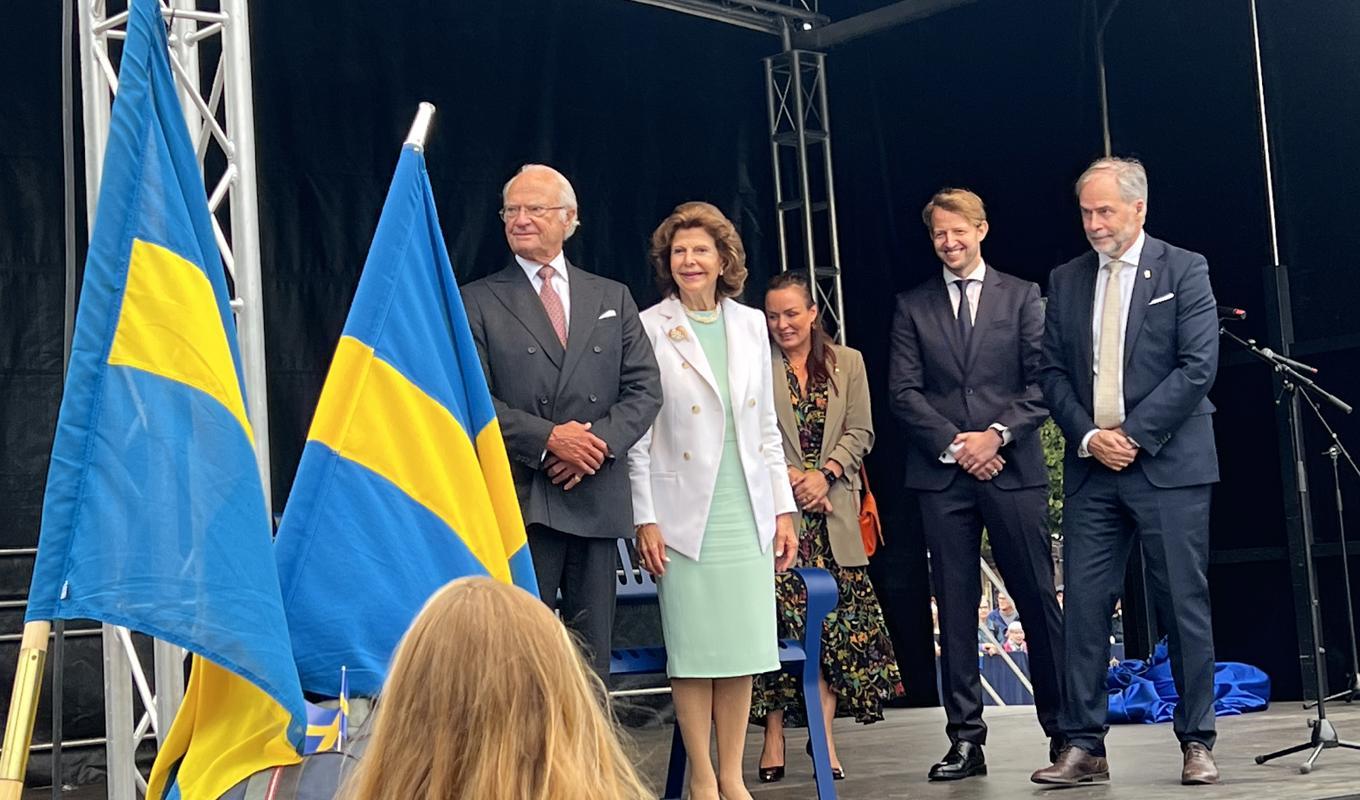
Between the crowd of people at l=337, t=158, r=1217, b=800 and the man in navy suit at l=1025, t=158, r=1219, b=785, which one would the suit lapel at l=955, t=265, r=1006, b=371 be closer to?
the crowd of people at l=337, t=158, r=1217, b=800

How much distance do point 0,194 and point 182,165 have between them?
3652mm

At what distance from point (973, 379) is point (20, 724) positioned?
3.13 metres

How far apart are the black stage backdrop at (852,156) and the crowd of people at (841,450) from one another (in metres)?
2.33

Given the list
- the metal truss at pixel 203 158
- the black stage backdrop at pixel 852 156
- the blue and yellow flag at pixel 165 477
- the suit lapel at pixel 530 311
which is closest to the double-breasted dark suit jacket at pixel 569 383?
the suit lapel at pixel 530 311

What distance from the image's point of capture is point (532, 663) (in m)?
1.16

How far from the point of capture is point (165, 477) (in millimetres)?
2072

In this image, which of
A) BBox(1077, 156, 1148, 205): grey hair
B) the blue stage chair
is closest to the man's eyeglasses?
the blue stage chair

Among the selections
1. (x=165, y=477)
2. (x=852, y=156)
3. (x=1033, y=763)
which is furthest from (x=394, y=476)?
(x=852, y=156)

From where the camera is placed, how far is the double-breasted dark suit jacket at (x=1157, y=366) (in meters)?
4.01

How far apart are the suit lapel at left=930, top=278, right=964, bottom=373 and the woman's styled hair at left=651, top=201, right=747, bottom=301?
0.82 m

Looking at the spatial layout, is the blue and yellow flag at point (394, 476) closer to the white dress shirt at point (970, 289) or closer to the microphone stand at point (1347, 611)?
the white dress shirt at point (970, 289)

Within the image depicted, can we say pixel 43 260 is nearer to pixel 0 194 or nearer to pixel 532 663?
pixel 0 194

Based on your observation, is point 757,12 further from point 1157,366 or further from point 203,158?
point 203,158

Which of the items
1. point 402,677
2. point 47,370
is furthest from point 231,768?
point 47,370
